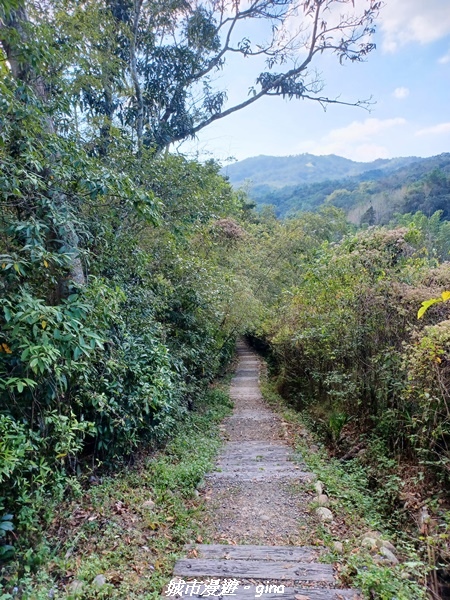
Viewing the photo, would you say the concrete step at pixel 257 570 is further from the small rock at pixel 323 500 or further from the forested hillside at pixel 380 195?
the forested hillside at pixel 380 195

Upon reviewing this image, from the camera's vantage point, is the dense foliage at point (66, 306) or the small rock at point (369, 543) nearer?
the dense foliage at point (66, 306)

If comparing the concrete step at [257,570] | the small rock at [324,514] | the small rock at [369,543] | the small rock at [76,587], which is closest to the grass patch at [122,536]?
the small rock at [76,587]

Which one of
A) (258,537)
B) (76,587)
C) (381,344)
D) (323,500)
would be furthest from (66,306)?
(381,344)

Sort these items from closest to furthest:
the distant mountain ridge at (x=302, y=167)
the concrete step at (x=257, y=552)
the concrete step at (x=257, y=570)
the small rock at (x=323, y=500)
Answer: the concrete step at (x=257, y=570), the concrete step at (x=257, y=552), the small rock at (x=323, y=500), the distant mountain ridge at (x=302, y=167)

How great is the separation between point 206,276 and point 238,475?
388 cm

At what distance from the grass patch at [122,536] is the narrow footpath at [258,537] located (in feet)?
0.74

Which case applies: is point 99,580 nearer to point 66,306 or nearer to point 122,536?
point 122,536

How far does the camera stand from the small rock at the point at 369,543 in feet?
9.57

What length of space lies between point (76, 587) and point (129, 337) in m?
2.52

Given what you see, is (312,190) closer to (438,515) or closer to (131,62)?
(131,62)

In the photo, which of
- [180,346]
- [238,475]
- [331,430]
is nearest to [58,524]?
[238,475]

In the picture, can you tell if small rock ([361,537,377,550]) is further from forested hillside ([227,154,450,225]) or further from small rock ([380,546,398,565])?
forested hillside ([227,154,450,225])

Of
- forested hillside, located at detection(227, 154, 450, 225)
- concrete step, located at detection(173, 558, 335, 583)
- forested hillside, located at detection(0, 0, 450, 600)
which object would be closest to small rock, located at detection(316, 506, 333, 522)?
forested hillside, located at detection(0, 0, 450, 600)

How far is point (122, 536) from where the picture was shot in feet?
10.1
